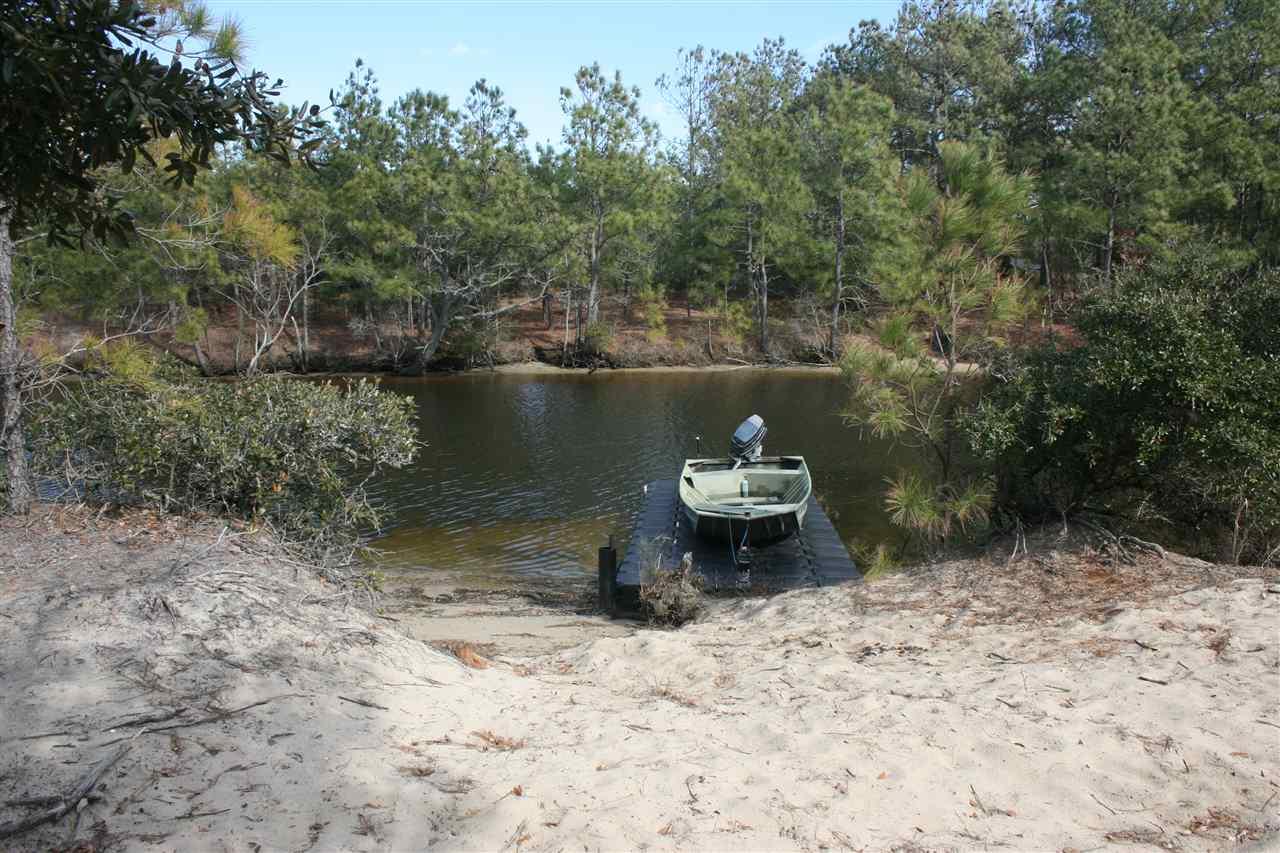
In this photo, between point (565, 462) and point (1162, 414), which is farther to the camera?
point (565, 462)

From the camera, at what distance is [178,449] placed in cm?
856

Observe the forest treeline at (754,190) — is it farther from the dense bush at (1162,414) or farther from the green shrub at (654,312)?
the dense bush at (1162,414)

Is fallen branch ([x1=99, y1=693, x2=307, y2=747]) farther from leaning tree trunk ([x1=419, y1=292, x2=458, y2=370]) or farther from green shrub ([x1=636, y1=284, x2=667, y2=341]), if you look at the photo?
green shrub ([x1=636, y1=284, x2=667, y2=341])

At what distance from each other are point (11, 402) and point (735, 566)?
8750 mm

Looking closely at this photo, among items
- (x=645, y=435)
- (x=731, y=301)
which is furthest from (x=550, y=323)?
(x=645, y=435)

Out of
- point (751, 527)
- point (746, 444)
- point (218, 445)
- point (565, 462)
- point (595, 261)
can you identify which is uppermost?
point (595, 261)

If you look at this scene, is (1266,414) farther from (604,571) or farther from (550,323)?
(550,323)

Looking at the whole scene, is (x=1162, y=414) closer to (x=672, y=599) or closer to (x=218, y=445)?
(x=672, y=599)

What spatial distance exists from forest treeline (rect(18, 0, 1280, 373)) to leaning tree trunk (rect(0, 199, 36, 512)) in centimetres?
2033

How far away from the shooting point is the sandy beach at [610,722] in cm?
383

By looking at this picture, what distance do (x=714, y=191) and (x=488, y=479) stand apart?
26.3 m

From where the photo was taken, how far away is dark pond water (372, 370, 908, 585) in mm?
14851

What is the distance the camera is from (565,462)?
2075cm

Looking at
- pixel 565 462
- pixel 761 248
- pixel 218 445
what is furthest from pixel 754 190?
pixel 218 445
